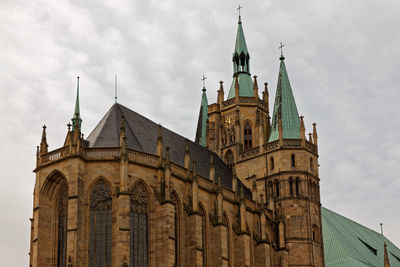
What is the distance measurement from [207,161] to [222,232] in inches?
457

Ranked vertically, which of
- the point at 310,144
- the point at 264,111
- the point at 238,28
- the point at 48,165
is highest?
the point at 238,28

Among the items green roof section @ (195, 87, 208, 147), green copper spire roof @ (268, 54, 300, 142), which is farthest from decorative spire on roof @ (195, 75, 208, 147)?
green copper spire roof @ (268, 54, 300, 142)

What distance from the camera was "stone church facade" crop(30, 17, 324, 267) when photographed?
51.7 meters

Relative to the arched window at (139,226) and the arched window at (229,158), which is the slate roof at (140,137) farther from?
the arched window at (229,158)

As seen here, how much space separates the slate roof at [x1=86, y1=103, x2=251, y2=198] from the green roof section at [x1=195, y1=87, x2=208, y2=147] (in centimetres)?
1183

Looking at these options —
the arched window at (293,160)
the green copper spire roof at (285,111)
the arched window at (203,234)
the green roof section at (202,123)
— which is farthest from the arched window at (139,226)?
the green roof section at (202,123)

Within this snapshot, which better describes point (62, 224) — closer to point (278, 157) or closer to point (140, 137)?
point (140, 137)

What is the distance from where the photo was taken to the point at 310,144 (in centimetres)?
7162

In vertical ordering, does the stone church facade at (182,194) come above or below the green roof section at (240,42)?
below

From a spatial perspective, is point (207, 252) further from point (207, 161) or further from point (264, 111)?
point (264, 111)

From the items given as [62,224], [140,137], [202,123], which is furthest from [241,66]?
[62,224]

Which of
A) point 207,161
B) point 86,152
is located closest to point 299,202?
point 207,161

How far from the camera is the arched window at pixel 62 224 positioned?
52481 millimetres

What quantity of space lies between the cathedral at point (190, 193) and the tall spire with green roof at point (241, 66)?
239 mm
